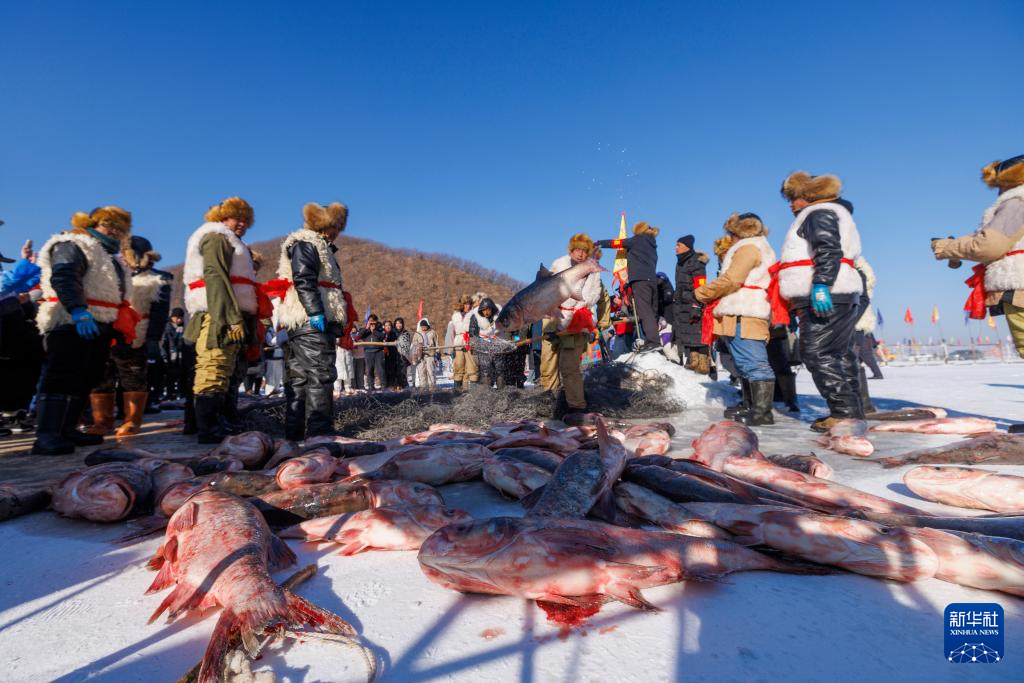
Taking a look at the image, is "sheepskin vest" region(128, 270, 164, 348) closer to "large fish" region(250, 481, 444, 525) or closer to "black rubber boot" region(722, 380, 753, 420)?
"large fish" region(250, 481, 444, 525)

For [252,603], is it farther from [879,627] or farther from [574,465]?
[879,627]

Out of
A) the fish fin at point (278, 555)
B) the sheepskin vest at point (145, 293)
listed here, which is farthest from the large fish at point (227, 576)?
the sheepskin vest at point (145, 293)

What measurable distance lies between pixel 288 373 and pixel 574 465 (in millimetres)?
3879

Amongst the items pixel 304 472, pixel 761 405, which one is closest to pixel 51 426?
pixel 304 472

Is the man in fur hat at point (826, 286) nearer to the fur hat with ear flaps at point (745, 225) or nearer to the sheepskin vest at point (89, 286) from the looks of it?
the fur hat with ear flaps at point (745, 225)

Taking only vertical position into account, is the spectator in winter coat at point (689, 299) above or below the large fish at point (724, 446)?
above

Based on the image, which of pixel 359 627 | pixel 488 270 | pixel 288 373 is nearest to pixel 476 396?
pixel 288 373

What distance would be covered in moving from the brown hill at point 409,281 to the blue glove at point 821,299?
3370 centimetres

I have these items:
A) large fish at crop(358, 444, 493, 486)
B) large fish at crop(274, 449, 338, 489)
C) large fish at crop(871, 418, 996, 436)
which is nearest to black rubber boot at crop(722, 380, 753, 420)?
large fish at crop(871, 418, 996, 436)

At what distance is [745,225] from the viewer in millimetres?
6031

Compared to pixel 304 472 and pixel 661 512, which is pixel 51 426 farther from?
pixel 661 512

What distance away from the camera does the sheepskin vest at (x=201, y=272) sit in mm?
4859

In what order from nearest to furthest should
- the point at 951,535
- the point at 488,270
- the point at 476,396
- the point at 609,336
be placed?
the point at 951,535, the point at 476,396, the point at 609,336, the point at 488,270

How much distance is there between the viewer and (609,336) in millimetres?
13258
